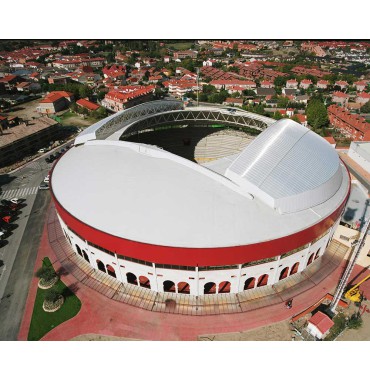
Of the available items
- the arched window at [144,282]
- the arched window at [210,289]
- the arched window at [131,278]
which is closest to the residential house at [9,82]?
the arched window at [131,278]

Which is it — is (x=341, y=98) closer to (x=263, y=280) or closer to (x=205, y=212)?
(x=263, y=280)

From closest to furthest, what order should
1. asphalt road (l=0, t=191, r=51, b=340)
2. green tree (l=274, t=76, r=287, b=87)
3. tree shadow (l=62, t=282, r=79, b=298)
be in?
1. asphalt road (l=0, t=191, r=51, b=340)
2. tree shadow (l=62, t=282, r=79, b=298)
3. green tree (l=274, t=76, r=287, b=87)

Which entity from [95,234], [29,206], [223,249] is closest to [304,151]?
[223,249]

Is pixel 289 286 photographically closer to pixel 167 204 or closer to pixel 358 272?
pixel 358 272

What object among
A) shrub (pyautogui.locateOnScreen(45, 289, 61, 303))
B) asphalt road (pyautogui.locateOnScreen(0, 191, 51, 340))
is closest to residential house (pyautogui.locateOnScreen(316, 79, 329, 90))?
asphalt road (pyautogui.locateOnScreen(0, 191, 51, 340))

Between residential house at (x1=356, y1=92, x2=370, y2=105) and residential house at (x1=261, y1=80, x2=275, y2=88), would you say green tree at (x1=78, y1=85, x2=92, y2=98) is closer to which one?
residential house at (x1=261, y1=80, x2=275, y2=88)

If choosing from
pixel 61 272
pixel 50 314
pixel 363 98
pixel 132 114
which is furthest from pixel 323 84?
pixel 50 314

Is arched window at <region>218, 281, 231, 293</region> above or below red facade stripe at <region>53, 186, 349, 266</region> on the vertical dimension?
below
